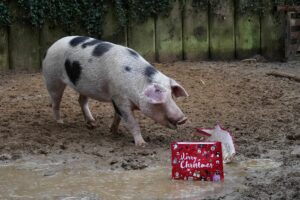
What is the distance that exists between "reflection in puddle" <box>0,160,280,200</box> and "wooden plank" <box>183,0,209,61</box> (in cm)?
513

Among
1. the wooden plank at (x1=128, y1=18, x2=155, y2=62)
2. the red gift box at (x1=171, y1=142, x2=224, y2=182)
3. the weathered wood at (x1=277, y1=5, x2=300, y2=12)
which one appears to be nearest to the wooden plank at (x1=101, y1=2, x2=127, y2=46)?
the wooden plank at (x1=128, y1=18, x2=155, y2=62)

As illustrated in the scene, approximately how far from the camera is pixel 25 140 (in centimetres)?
594

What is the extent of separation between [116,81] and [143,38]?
403 centimetres

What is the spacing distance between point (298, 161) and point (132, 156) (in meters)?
1.34

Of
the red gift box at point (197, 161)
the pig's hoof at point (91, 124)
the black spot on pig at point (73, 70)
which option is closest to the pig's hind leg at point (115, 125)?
the pig's hoof at point (91, 124)

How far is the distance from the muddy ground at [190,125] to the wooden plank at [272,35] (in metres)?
0.76

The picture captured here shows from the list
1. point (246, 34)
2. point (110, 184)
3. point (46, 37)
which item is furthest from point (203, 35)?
point (110, 184)

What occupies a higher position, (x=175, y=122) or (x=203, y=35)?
(x=203, y=35)

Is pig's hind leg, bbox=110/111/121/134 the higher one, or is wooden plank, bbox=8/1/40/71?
wooden plank, bbox=8/1/40/71

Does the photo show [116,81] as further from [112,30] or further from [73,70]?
[112,30]

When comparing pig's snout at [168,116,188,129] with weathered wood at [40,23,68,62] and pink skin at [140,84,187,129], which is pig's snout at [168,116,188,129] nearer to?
pink skin at [140,84,187,129]

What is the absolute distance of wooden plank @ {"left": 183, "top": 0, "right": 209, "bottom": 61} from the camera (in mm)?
10039

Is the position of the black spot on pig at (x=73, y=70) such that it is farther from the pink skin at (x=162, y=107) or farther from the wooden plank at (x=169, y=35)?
the wooden plank at (x=169, y=35)

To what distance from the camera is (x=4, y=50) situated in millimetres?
9453
